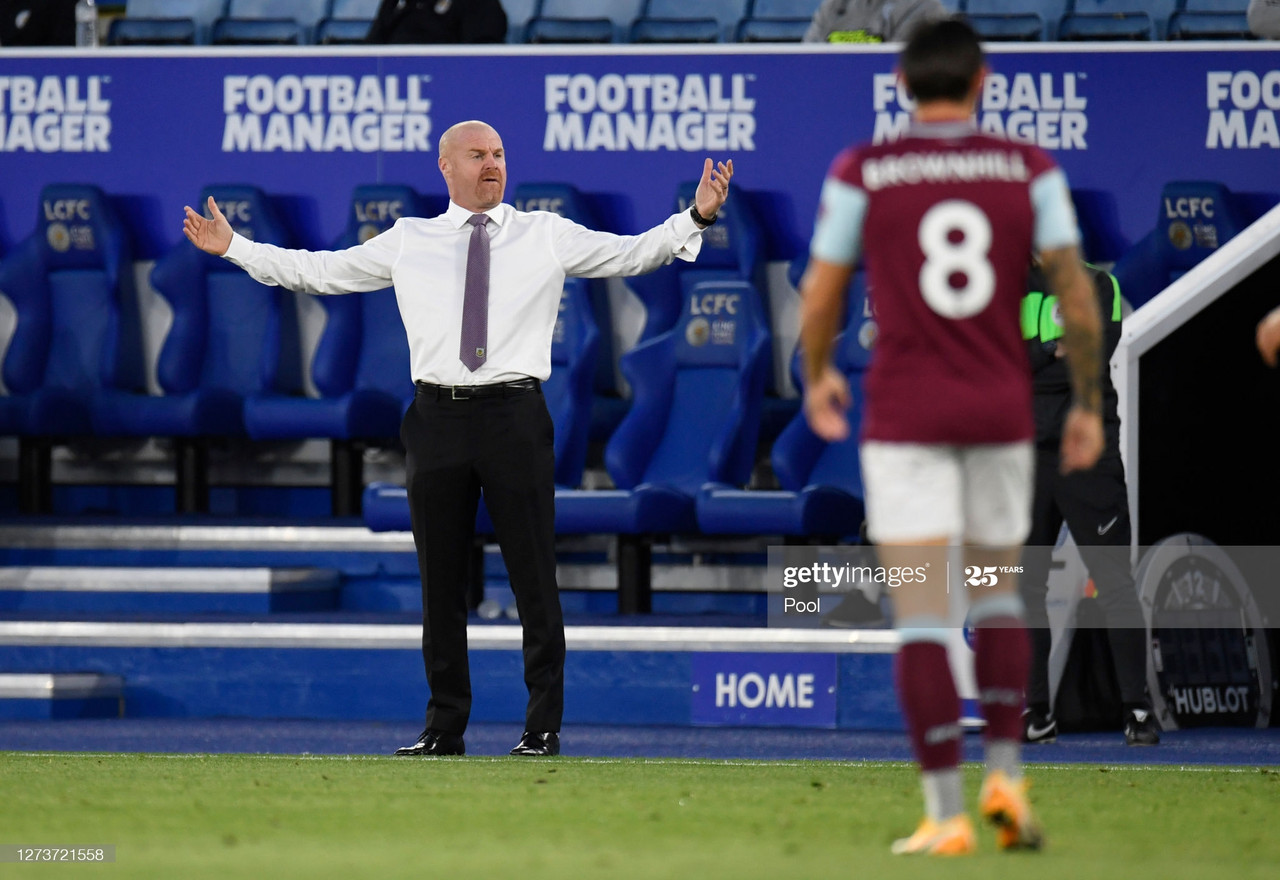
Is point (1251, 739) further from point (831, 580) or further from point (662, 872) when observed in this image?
point (662, 872)

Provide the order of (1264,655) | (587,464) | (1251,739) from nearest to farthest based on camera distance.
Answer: (1251,739), (1264,655), (587,464)

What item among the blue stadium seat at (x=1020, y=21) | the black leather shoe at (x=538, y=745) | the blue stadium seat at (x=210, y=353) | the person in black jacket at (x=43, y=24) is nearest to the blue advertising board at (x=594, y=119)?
the blue stadium seat at (x=210, y=353)

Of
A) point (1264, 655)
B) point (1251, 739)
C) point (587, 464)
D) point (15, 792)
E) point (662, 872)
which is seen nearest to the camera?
point (662, 872)

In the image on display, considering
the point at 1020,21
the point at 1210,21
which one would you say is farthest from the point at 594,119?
the point at 1210,21

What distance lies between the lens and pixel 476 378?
5.22 metres

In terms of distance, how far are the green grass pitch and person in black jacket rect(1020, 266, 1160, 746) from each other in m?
0.89

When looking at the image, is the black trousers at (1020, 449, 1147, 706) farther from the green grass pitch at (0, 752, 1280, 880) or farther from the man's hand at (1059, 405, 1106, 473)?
the man's hand at (1059, 405, 1106, 473)

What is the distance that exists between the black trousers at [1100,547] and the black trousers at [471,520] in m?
1.57

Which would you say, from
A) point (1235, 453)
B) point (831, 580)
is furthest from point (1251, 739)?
point (831, 580)

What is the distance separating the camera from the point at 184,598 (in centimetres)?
760

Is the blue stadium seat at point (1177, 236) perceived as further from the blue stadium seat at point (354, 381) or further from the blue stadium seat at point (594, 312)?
the blue stadium seat at point (354, 381)

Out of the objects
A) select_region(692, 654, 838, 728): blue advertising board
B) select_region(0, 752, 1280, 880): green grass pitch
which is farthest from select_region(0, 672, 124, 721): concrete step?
select_region(692, 654, 838, 728): blue advertising board

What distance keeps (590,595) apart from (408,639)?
115 cm

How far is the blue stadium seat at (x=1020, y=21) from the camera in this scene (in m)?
8.20
